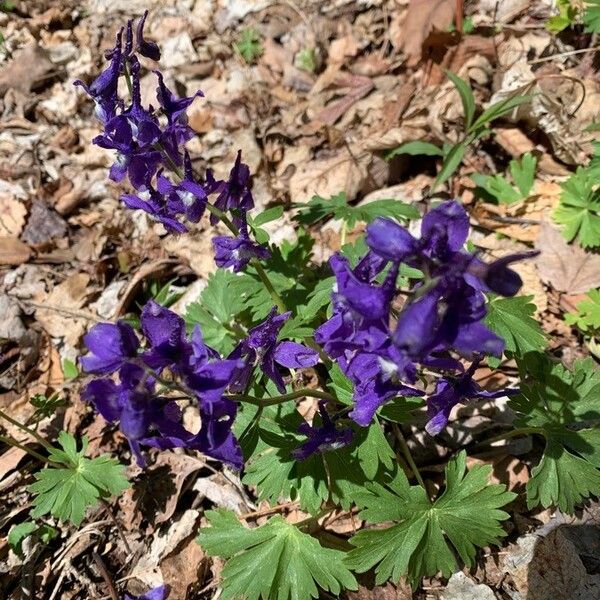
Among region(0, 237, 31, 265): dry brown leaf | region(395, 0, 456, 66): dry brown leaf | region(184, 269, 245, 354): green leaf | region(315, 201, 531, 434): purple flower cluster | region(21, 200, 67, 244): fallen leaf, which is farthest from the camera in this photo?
region(395, 0, 456, 66): dry brown leaf

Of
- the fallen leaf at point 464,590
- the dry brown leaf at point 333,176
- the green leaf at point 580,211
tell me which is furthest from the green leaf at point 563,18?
the fallen leaf at point 464,590

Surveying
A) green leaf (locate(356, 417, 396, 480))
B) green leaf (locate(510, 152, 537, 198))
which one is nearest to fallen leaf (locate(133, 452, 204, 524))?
green leaf (locate(356, 417, 396, 480))

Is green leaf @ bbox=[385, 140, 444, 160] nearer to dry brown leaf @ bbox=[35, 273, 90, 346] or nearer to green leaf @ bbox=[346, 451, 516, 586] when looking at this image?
dry brown leaf @ bbox=[35, 273, 90, 346]

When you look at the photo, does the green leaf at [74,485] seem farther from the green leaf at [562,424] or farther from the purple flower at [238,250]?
the green leaf at [562,424]

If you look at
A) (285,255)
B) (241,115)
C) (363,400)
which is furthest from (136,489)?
(241,115)

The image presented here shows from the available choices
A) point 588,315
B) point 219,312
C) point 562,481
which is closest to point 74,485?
point 219,312

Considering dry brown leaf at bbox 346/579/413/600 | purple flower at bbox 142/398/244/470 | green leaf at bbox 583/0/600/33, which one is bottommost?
dry brown leaf at bbox 346/579/413/600

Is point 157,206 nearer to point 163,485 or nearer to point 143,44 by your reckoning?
point 143,44
